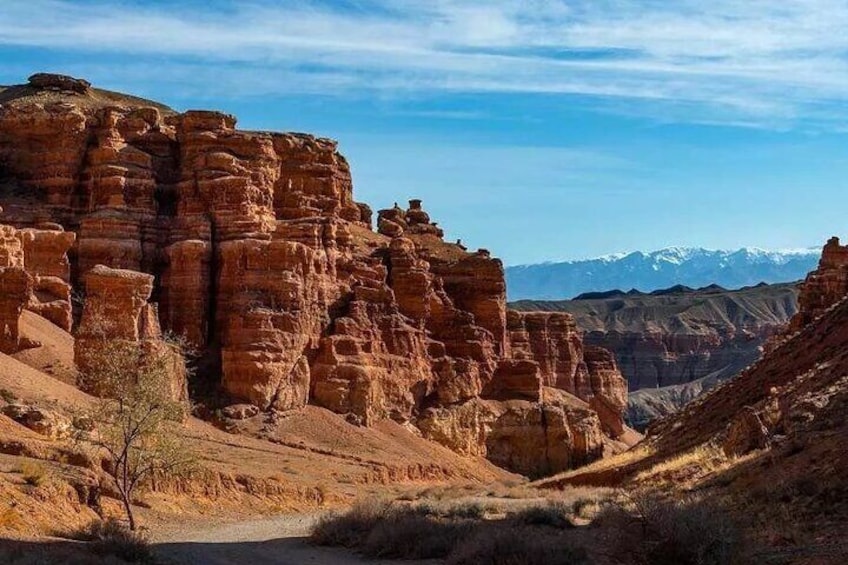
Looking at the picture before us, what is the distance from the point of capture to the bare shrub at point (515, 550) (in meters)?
22.1

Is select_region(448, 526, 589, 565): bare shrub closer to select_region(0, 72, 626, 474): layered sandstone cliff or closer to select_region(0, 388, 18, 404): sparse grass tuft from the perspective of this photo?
select_region(0, 388, 18, 404): sparse grass tuft

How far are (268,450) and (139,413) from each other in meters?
26.9

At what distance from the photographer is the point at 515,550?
22.7 meters

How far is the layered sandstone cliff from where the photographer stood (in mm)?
66312

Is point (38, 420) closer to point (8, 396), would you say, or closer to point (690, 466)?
point (8, 396)

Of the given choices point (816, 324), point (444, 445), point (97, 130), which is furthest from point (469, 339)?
point (816, 324)

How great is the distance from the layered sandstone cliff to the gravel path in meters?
21.8

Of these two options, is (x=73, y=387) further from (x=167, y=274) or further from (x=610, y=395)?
(x=610, y=395)

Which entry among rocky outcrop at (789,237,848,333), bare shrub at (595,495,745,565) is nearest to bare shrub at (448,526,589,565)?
bare shrub at (595,495,745,565)

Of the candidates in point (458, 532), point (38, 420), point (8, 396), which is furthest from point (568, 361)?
point (458, 532)

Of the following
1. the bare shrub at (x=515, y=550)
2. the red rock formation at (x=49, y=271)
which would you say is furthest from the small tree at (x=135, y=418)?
the red rock formation at (x=49, y=271)

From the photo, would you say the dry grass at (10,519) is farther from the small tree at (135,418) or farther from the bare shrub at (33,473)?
the small tree at (135,418)

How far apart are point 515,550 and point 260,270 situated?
46.9 meters

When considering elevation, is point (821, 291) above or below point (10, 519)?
above
